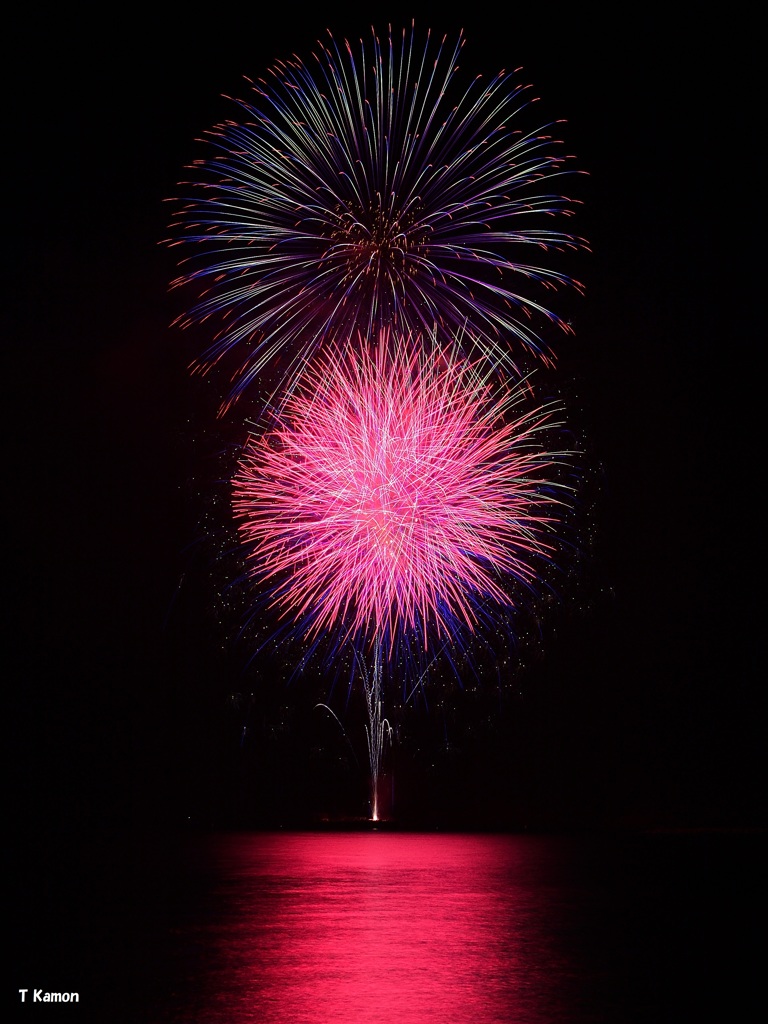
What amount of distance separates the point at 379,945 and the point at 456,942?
819 mm

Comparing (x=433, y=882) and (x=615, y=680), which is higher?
(x=615, y=680)

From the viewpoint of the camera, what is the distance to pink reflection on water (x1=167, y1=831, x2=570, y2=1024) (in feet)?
27.8

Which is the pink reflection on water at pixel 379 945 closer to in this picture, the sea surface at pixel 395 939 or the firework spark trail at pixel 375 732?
the sea surface at pixel 395 939

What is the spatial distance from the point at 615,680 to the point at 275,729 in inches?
473

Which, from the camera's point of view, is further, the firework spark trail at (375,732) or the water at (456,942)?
the firework spark trail at (375,732)

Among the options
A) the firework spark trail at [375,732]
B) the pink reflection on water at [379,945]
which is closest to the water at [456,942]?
the pink reflection on water at [379,945]

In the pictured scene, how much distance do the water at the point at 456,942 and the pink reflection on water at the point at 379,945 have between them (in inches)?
1.1

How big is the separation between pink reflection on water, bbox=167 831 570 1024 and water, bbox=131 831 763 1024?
27 millimetres

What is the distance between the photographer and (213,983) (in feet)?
30.4

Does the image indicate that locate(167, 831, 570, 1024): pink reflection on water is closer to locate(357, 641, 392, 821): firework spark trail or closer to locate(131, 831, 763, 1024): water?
locate(131, 831, 763, 1024): water

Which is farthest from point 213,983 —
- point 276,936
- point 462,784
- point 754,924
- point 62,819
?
point 462,784

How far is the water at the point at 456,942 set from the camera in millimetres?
8516

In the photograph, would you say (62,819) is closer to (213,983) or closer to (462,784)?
(462,784)

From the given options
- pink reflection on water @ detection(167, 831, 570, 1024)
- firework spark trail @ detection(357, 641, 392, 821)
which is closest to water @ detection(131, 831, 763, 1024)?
pink reflection on water @ detection(167, 831, 570, 1024)
